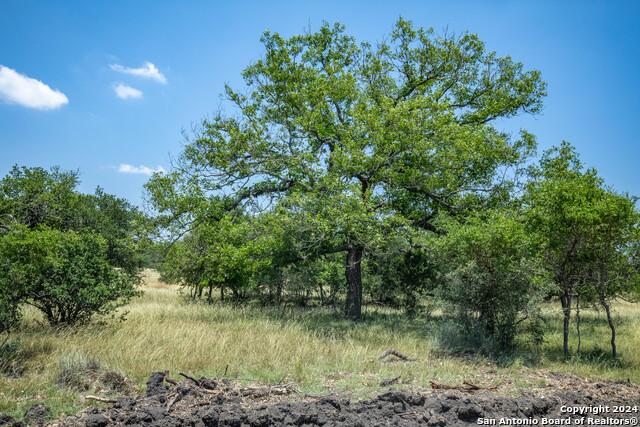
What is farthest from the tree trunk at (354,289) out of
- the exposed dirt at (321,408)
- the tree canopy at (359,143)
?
the exposed dirt at (321,408)

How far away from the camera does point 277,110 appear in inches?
Result: 621

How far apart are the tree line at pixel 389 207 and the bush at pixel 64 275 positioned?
5 cm

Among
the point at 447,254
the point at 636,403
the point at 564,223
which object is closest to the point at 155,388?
the point at 636,403

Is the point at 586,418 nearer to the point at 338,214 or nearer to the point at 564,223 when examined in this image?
the point at 564,223

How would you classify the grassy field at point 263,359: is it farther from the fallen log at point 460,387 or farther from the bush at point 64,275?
the bush at point 64,275

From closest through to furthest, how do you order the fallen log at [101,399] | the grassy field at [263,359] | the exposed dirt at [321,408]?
the exposed dirt at [321,408] < the fallen log at [101,399] < the grassy field at [263,359]

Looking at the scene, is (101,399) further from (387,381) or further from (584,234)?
(584,234)

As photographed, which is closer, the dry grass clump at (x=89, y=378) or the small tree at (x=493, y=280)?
the dry grass clump at (x=89, y=378)

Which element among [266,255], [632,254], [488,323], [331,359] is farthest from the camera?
[266,255]

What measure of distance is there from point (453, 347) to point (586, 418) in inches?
192

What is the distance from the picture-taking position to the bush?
30.3 ft

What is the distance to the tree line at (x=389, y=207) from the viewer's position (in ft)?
31.9

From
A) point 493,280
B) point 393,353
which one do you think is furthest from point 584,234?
point 393,353

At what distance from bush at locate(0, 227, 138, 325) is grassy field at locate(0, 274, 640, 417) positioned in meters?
0.59
